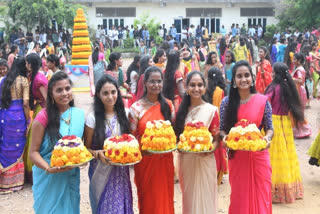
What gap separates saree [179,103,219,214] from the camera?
407cm

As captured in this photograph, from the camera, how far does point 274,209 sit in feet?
17.2

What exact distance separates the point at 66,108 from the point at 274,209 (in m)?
3.07

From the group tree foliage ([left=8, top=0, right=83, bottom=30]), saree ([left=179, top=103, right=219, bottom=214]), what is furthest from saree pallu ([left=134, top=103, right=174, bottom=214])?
tree foliage ([left=8, top=0, right=83, bottom=30])

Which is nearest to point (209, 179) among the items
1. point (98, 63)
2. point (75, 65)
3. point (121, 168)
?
point (121, 168)

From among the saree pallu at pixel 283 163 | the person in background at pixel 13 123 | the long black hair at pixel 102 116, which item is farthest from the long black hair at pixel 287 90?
the person in background at pixel 13 123

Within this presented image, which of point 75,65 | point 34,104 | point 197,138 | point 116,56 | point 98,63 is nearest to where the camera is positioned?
point 197,138

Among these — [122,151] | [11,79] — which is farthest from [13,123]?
[122,151]

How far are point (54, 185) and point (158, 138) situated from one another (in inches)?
39.4

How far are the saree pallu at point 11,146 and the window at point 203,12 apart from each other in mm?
31059

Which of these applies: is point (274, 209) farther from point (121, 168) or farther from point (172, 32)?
point (172, 32)

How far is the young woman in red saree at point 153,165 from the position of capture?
393 cm

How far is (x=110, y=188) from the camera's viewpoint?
12.1 feet

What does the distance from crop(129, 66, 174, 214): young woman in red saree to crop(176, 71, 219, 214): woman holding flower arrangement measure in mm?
187

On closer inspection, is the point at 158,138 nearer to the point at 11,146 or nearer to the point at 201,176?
the point at 201,176
